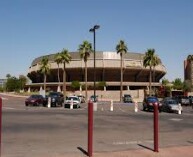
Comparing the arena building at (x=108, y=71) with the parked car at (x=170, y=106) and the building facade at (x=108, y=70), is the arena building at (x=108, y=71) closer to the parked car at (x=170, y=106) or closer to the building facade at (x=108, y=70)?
the building facade at (x=108, y=70)

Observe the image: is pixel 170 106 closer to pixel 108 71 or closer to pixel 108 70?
pixel 108 70

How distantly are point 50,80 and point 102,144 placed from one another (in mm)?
142005

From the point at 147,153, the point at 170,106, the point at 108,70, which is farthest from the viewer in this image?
the point at 108,70

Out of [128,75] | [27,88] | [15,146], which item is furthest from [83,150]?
[27,88]

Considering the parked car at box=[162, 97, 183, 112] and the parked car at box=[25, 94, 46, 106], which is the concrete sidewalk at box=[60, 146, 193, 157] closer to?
the parked car at box=[162, 97, 183, 112]

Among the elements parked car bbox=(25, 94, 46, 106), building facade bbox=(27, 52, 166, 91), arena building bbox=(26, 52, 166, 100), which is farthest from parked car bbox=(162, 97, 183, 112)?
building facade bbox=(27, 52, 166, 91)

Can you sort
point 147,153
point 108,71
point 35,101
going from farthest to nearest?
point 108,71, point 35,101, point 147,153

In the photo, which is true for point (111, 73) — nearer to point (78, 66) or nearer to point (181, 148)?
point (78, 66)

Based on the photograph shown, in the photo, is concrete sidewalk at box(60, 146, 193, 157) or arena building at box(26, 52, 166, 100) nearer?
concrete sidewalk at box(60, 146, 193, 157)

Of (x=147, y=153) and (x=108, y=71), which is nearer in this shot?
(x=147, y=153)

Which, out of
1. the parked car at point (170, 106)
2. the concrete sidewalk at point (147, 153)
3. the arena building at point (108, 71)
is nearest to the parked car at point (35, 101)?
the parked car at point (170, 106)

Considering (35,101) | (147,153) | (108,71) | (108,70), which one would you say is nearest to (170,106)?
(35,101)

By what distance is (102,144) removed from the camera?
42.2 ft

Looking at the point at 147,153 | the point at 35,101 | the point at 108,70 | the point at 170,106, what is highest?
the point at 108,70
